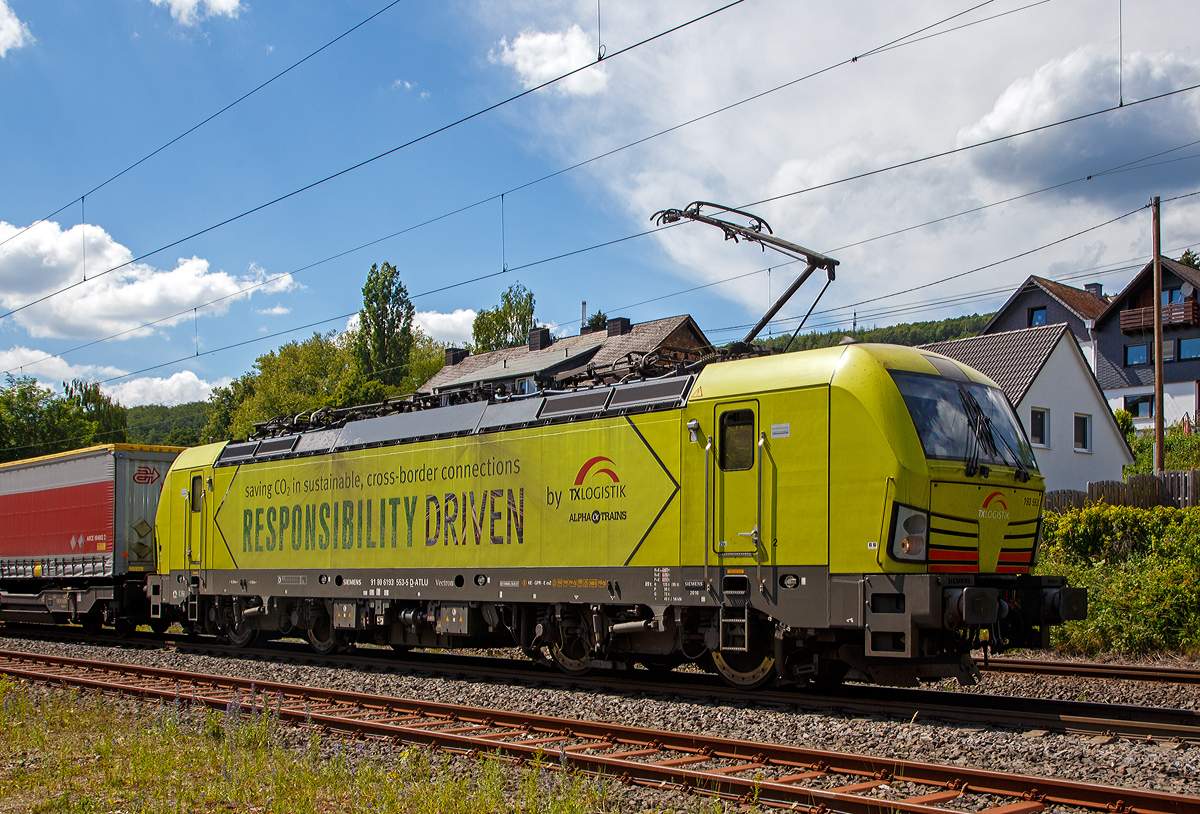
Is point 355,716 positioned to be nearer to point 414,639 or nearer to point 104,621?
point 414,639

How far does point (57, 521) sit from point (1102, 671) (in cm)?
2060

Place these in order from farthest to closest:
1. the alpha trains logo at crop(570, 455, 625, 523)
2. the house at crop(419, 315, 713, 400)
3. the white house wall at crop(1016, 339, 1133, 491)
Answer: the house at crop(419, 315, 713, 400) < the white house wall at crop(1016, 339, 1133, 491) < the alpha trains logo at crop(570, 455, 625, 523)

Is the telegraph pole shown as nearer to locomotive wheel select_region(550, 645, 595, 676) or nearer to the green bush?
the green bush

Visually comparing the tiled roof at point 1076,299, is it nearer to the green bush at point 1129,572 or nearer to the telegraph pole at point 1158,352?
the telegraph pole at point 1158,352

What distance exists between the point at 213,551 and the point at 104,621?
6521 mm

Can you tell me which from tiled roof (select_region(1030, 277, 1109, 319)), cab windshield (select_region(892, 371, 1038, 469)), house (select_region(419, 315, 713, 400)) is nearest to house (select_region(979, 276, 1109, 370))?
tiled roof (select_region(1030, 277, 1109, 319))

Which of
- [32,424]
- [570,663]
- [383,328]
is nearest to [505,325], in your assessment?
[383,328]

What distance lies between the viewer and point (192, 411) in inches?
5118

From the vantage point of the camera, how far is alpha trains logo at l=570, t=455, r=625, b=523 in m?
11.0

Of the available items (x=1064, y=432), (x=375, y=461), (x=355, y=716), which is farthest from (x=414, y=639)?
(x=1064, y=432)

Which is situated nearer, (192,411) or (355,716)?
(355,716)

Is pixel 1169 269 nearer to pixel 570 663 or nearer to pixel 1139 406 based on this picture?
pixel 1139 406

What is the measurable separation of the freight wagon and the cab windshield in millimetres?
15597

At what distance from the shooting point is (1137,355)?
167ft
